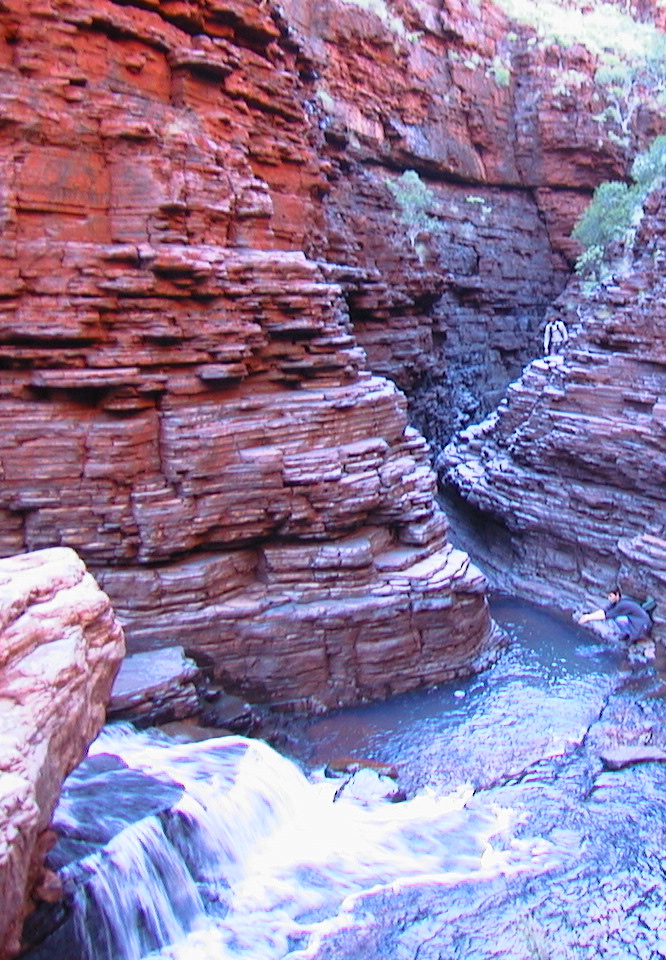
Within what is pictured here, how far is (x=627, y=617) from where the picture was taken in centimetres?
1270

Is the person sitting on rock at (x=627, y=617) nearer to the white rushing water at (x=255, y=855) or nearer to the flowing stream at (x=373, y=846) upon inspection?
the flowing stream at (x=373, y=846)

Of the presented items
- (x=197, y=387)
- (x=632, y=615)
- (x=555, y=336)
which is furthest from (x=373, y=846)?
(x=555, y=336)

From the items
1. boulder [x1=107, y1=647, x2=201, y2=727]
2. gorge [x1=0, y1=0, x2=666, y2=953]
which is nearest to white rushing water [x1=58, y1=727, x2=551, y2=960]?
boulder [x1=107, y1=647, x2=201, y2=727]

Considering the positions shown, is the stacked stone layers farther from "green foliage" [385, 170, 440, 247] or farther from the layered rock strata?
"green foliage" [385, 170, 440, 247]

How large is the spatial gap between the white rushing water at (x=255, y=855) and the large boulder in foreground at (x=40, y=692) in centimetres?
128

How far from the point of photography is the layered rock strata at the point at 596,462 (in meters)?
13.8

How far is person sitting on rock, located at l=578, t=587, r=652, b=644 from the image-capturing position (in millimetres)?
12625

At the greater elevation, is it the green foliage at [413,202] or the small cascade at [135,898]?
the green foliage at [413,202]

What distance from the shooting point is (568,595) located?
14.5m

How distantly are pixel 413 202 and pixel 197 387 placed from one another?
1331 centimetres

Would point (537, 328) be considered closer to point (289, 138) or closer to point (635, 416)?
point (635, 416)

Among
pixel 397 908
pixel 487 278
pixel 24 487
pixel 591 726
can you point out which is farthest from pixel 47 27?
pixel 487 278

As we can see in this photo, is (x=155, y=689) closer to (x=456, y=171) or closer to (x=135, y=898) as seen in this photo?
(x=135, y=898)

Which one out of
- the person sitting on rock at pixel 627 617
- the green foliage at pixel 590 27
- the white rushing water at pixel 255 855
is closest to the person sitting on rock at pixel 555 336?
the person sitting on rock at pixel 627 617
